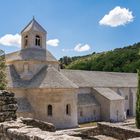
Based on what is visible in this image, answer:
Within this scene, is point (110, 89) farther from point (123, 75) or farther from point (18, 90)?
point (18, 90)

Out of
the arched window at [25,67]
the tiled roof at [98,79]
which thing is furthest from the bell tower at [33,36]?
the tiled roof at [98,79]

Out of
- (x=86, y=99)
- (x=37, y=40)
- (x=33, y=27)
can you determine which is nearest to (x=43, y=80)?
(x=37, y=40)

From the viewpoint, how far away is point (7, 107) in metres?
11.1

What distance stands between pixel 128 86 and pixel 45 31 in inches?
755

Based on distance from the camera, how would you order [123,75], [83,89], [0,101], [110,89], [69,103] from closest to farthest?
[0,101] → [69,103] → [83,89] → [110,89] → [123,75]

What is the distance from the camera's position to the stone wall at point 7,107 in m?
11.0

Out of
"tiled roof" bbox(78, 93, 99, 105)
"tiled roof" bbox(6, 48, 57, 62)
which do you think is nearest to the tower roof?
"tiled roof" bbox(6, 48, 57, 62)

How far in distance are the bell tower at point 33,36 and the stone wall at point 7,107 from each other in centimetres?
2833

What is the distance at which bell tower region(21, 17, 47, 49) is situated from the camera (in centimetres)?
3909

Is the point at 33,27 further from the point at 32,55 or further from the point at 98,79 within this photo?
the point at 98,79

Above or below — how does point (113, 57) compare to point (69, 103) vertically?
above

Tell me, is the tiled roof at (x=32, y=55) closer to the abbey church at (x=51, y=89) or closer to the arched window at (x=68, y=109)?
the abbey church at (x=51, y=89)

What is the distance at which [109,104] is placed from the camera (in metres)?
39.9

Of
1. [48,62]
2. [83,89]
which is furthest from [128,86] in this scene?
[48,62]
